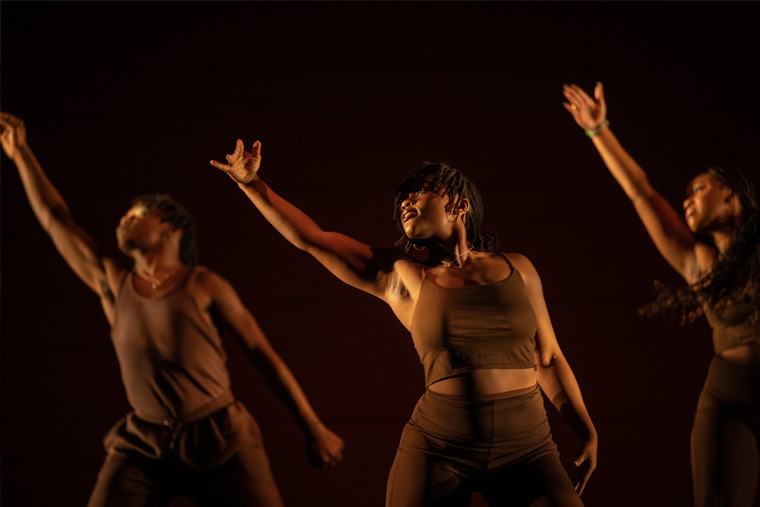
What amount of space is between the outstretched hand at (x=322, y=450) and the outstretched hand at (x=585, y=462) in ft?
2.90

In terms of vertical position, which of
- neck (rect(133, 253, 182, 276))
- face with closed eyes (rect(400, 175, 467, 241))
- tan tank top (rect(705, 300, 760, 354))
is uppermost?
face with closed eyes (rect(400, 175, 467, 241))

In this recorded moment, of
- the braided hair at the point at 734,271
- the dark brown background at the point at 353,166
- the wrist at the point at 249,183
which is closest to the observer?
the braided hair at the point at 734,271

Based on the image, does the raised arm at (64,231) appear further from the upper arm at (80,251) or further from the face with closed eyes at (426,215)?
the face with closed eyes at (426,215)

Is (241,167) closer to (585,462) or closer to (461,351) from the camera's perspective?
(461,351)

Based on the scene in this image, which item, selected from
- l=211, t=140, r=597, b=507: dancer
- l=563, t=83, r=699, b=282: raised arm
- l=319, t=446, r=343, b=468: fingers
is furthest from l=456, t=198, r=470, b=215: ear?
l=319, t=446, r=343, b=468: fingers

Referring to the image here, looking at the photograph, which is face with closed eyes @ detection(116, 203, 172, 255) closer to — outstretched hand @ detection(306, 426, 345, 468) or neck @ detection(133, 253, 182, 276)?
neck @ detection(133, 253, 182, 276)

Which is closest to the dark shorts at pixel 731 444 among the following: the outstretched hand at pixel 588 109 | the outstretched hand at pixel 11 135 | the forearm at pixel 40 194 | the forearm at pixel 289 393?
the outstretched hand at pixel 588 109

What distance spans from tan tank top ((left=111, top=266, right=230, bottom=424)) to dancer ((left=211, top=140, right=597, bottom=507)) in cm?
51

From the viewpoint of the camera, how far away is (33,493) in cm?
327

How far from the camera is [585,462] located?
2480 millimetres

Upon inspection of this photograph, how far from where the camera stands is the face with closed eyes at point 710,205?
97.1 inches

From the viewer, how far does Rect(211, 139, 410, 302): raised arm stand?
247 cm

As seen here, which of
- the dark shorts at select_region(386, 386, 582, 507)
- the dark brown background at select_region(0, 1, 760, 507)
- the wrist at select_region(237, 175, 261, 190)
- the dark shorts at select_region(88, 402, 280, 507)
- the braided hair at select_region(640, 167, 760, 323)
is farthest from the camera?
the dark brown background at select_region(0, 1, 760, 507)

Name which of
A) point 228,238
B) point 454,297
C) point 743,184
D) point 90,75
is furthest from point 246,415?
point 90,75
